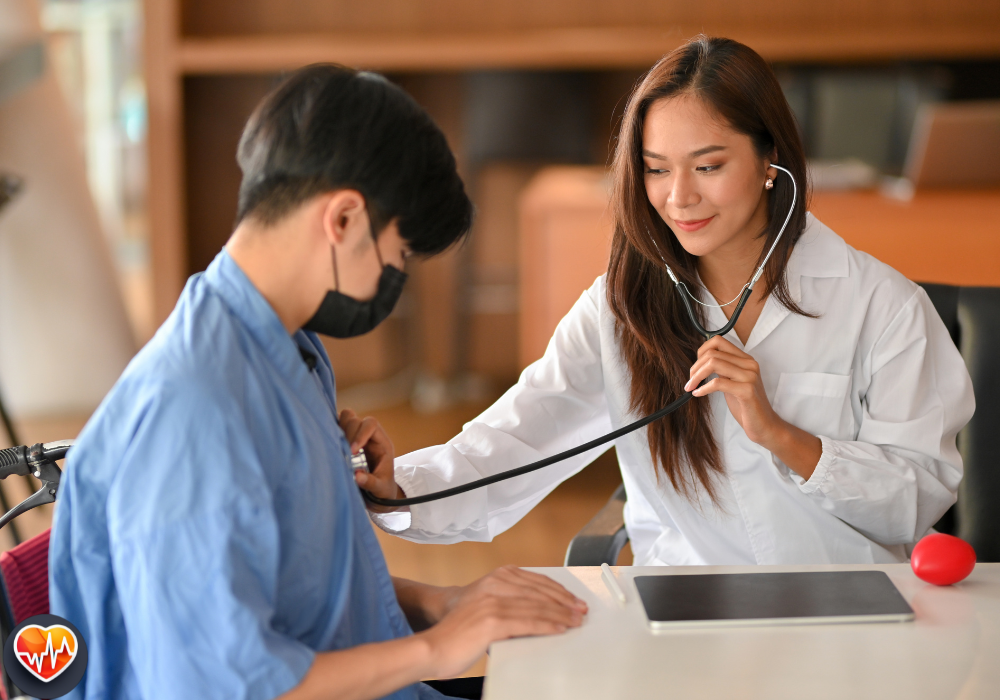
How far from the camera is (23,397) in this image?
375 centimetres

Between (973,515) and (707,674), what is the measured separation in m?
0.79

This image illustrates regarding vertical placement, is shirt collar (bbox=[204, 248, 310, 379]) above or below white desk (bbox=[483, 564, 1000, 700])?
above

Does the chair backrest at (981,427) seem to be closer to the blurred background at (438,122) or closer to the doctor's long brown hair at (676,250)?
the doctor's long brown hair at (676,250)

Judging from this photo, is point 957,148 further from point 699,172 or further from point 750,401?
point 750,401

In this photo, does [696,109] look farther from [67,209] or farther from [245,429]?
[67,209]

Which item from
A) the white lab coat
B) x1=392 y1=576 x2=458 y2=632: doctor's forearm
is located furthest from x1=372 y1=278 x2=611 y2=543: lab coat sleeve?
x1=392 y1=576 x2=458 y2=632: doctor's forearm

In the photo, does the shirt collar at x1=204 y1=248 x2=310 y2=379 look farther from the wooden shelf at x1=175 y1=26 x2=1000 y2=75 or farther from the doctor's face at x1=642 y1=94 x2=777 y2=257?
the wooden shelf at x1=175 y1=26 x2=1000 y2=75

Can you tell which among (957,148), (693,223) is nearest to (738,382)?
(693,223)

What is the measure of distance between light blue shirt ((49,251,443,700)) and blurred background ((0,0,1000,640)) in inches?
86.0

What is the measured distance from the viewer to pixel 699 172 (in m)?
1.27

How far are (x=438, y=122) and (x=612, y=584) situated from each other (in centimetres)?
303

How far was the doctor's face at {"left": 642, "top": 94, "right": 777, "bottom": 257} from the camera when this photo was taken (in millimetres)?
1249

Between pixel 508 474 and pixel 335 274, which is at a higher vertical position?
pixel 335 274

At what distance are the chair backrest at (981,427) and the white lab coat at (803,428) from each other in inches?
4.9
